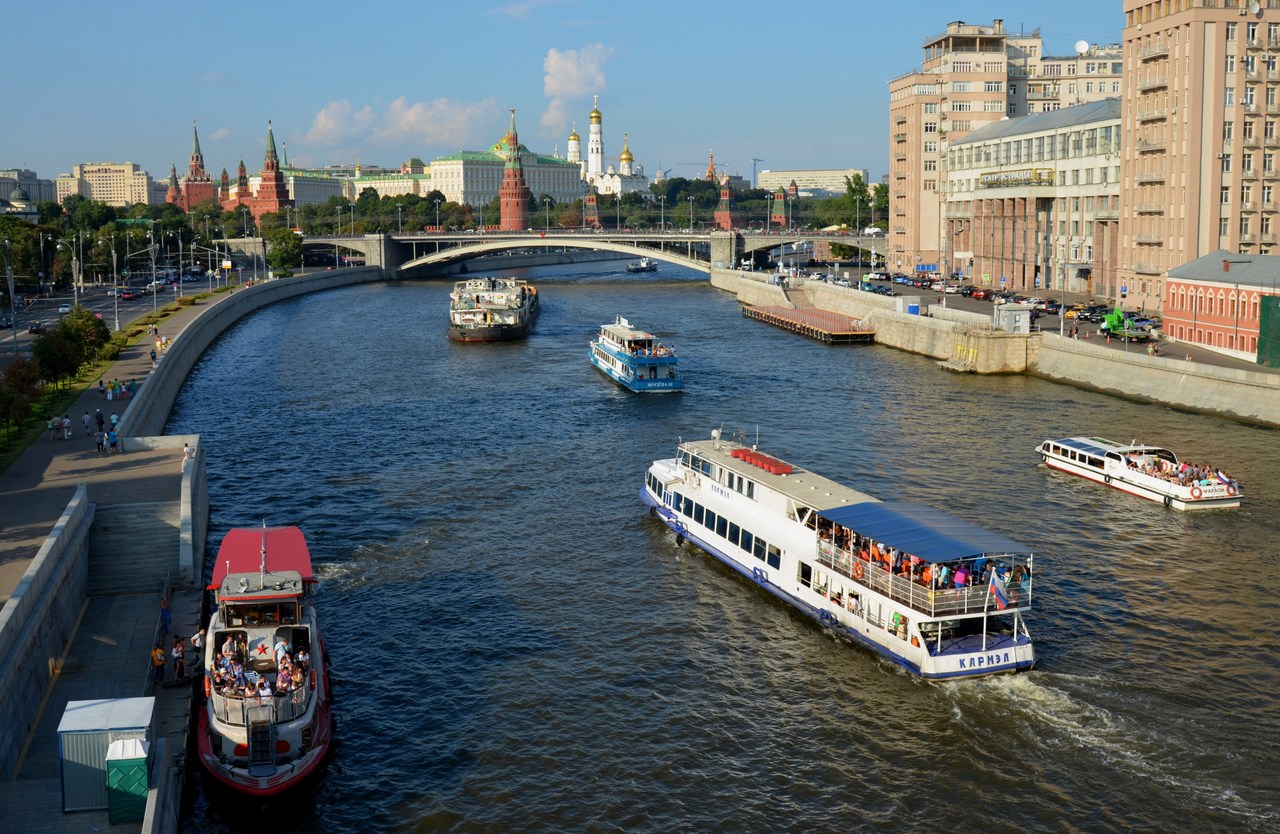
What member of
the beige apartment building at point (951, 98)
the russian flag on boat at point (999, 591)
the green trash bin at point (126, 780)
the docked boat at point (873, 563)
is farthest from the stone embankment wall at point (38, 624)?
the beige apartment building at point (951, 98)

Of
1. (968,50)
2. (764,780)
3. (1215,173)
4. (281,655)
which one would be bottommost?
(764,780)

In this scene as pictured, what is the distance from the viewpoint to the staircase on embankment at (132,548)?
33875mm

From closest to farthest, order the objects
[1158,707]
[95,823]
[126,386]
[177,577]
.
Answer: [95,823]
[1158,707]
[177,577]
[126,386]

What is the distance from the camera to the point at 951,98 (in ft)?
436

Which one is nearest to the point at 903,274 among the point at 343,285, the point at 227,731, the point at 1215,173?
the point at 1215,173

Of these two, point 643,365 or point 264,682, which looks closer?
point 264,682

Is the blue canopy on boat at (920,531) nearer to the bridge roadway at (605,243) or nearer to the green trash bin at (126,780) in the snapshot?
the green trash bin at (126,780)

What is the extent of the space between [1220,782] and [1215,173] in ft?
208

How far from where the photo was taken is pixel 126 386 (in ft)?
184

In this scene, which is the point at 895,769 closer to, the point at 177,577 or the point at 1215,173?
the point at 177,577

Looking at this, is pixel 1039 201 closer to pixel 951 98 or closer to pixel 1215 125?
pixel 1215 125

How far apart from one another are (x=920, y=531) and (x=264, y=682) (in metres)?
15.9

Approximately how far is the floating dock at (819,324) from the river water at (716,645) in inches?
1237

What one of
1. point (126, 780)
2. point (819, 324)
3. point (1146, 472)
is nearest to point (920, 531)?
point (1146, 472)
